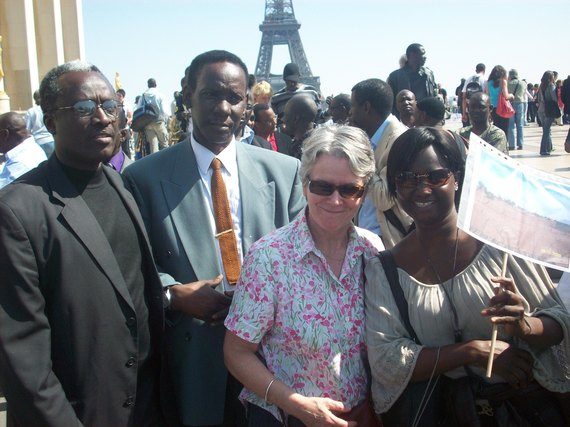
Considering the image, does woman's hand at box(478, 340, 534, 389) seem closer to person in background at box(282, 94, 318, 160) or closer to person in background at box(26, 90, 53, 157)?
person in background at box(282, 94, 318, 160)

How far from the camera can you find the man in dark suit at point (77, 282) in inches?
90.7

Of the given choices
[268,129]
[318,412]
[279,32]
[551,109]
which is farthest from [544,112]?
[279,32]

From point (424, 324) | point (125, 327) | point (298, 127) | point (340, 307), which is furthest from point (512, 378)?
point (298, 127)

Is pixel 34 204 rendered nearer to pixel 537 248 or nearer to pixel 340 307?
pixel 340 307

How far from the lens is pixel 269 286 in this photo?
8.22 feet

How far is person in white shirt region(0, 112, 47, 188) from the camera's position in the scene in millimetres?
5715

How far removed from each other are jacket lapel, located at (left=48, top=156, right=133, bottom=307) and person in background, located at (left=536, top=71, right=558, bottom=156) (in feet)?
47.5

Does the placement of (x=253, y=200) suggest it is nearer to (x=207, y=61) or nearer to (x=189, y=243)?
(x=189, y=243)

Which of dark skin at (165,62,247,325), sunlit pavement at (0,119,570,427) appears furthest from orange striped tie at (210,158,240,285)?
sunlit pavement at (0,119,570,427)

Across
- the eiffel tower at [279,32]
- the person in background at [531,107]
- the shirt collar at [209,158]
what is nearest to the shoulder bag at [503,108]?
the shirt collar at [209,158]

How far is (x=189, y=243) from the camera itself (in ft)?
9.83

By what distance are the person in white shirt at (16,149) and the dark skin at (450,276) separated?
3811mm

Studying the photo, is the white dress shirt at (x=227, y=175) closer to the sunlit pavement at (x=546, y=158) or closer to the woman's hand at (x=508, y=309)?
the woman's hand at (x=508, y=309)

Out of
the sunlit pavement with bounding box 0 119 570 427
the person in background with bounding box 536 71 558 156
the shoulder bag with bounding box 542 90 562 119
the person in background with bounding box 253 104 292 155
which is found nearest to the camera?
the person in background with bounding box 253 104 292 155
